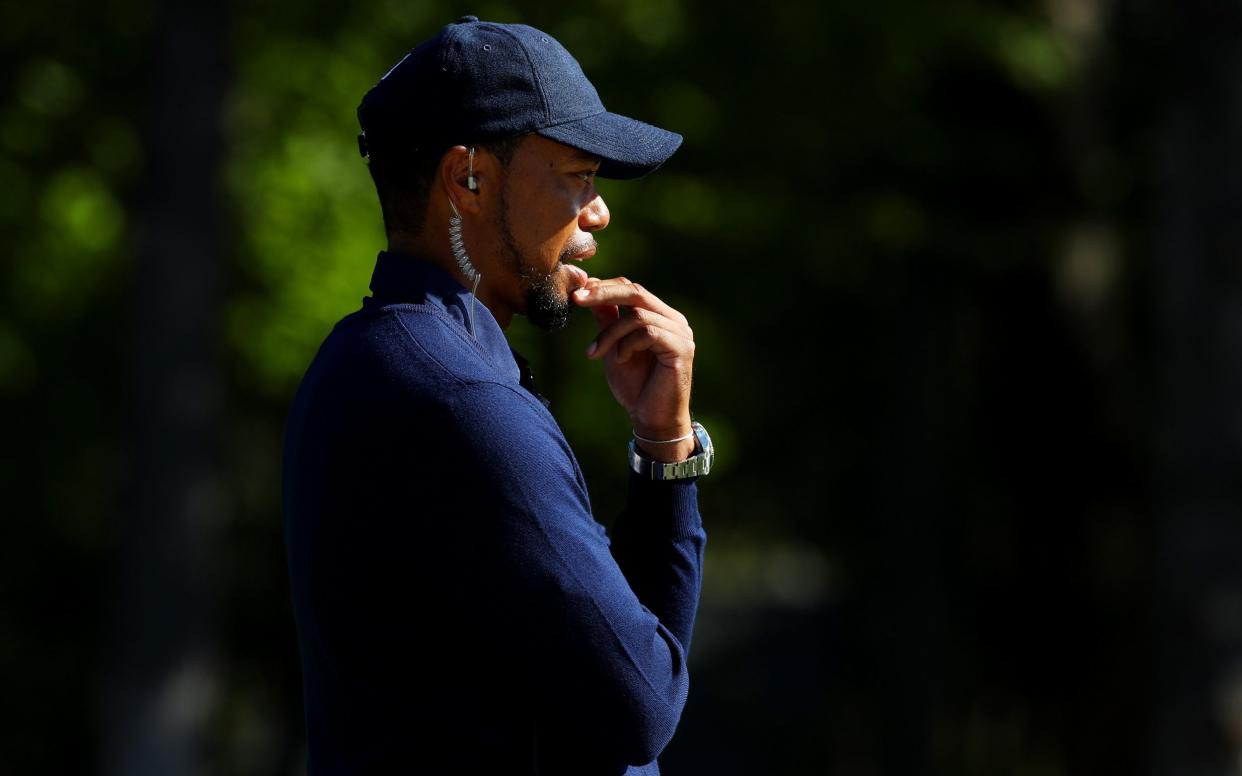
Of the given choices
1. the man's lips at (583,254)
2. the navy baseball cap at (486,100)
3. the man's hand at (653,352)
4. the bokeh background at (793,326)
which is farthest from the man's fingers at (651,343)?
the bokeh background at (793,326)

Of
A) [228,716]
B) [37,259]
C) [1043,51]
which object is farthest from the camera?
[228,716]

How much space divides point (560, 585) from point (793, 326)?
43.5 ft

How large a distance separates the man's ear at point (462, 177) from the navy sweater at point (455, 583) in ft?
0.51

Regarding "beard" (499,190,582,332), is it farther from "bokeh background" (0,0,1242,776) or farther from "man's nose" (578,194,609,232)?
"bokeh background" (0,0,1242,776)

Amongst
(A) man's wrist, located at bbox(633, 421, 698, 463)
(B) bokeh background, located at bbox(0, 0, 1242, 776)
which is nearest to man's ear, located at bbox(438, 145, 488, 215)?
(A) man's wrist, located at bbox(633, 421, 698, 463)

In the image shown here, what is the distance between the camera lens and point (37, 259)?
12945 mm

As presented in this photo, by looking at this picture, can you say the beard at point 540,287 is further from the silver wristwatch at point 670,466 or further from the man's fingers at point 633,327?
the silver wristwatch at point 670,466

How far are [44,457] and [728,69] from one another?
613 cm

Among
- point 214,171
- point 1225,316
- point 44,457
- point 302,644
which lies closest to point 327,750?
point 302,644

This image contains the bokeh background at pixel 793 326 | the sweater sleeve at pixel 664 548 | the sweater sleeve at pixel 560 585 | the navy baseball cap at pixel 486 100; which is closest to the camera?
the sweater sleeve at pixel 560 585

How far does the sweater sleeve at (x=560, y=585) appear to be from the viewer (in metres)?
2.05

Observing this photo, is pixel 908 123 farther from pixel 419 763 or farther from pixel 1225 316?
pixel 419 763

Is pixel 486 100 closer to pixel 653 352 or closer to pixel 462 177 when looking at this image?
pixel 462 177

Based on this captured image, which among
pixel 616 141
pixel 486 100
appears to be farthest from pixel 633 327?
pixel 486 100
